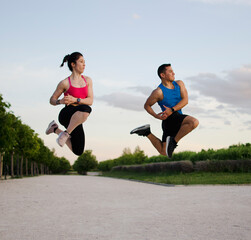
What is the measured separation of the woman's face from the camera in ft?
8.23

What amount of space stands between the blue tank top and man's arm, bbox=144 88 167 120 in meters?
0.03

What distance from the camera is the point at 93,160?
464 centimetres

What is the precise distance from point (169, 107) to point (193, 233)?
17700 cm

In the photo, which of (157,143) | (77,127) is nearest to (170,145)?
(157,143)

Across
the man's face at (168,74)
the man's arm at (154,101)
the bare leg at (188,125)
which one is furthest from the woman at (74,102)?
the bare leg at (188,125)

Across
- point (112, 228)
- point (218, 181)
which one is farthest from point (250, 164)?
point (112, 228)

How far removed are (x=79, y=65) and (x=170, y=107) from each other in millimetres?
658

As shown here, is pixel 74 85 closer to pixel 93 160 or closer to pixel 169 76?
pixel 169 76

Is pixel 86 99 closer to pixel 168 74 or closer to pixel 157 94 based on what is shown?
pixel 157 94

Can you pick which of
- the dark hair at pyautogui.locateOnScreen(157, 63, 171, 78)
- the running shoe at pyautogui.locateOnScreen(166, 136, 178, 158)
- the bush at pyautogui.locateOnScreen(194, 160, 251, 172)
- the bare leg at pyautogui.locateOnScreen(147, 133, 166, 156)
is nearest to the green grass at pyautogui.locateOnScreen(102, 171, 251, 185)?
the bush at pyautogui.locateOnScreen(194, 160, 251, 172)

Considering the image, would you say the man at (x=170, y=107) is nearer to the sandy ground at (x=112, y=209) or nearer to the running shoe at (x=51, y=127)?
the running shoe at (x=51, y=127)

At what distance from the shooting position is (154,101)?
102 inches

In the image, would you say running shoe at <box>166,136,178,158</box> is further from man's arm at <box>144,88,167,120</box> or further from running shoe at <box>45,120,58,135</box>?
running shoe at <box>45,120,58,135</box>

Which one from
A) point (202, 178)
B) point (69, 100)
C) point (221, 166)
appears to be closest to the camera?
point (69, 100)
